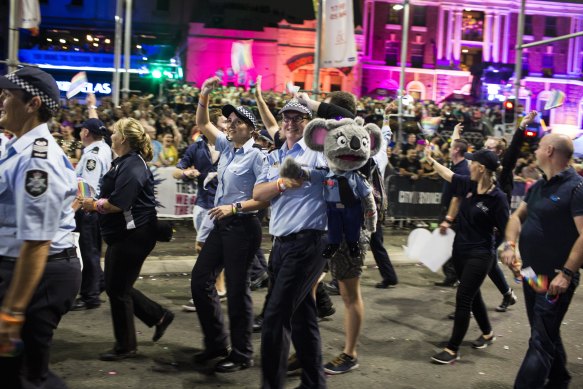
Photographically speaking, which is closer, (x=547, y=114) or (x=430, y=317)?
(x=430, y=317)

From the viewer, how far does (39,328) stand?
10.1ft

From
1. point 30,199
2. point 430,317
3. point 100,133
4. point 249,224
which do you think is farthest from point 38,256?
point 430,317

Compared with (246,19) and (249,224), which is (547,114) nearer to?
(246,19)

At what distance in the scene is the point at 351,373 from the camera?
5324mm

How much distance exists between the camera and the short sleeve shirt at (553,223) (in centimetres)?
432

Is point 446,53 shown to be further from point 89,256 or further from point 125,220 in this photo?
point 125,220

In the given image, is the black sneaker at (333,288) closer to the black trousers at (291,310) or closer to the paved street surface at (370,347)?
the paved street surface at (370,347)

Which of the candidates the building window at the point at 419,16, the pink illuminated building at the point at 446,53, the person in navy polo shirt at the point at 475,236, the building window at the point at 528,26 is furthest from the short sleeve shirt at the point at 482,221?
the building window at the point at 528,26

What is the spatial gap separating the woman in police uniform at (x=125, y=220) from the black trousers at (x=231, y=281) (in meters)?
0.49

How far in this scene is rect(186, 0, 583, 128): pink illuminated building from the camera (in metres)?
52.3

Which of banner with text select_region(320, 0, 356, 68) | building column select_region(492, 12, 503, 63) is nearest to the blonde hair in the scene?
banner with text select_region(320, 0, 356, 68)

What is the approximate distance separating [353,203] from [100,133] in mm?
3337

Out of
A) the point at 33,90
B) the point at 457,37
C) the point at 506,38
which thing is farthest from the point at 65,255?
the point at 506,38

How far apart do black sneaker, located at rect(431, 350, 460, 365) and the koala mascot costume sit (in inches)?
68.4
